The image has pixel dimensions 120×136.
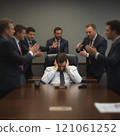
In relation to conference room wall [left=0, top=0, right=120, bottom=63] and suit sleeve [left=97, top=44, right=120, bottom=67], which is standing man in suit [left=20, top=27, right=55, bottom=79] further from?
suit sleeve [left=97, top=44, right=120, bottom=67]

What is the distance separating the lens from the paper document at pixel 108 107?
150 centimetres

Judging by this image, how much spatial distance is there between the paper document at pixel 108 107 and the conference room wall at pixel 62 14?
4.60 metres

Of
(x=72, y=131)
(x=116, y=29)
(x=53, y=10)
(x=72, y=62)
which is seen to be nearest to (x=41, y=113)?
(x=72, y=131)

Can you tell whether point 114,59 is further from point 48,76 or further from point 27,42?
point 27,42

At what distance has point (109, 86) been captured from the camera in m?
2.52

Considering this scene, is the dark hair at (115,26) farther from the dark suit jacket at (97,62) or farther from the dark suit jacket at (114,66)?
the dark suit jacket at (97,62)

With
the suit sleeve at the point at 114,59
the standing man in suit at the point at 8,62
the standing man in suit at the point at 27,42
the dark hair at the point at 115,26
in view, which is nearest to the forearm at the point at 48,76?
the standing man in suit at the point at 8,62

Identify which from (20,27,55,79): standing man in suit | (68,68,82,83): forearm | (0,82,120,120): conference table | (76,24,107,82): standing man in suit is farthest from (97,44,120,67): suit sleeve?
(20,27,55,79): standing man in suit

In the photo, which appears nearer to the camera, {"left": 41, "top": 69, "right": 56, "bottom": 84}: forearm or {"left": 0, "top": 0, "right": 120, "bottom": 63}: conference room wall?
{"left": 41, "top": 69, "right": 56, "bottom": 84}: forearm

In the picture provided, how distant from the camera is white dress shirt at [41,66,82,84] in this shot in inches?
120

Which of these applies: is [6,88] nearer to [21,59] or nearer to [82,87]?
[21,59]

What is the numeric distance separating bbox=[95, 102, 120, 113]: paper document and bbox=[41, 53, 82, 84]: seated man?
136 cm

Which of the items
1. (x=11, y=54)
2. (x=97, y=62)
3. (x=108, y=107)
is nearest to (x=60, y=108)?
(x=108, y=107)

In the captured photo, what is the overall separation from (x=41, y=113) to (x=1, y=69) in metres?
1.29
